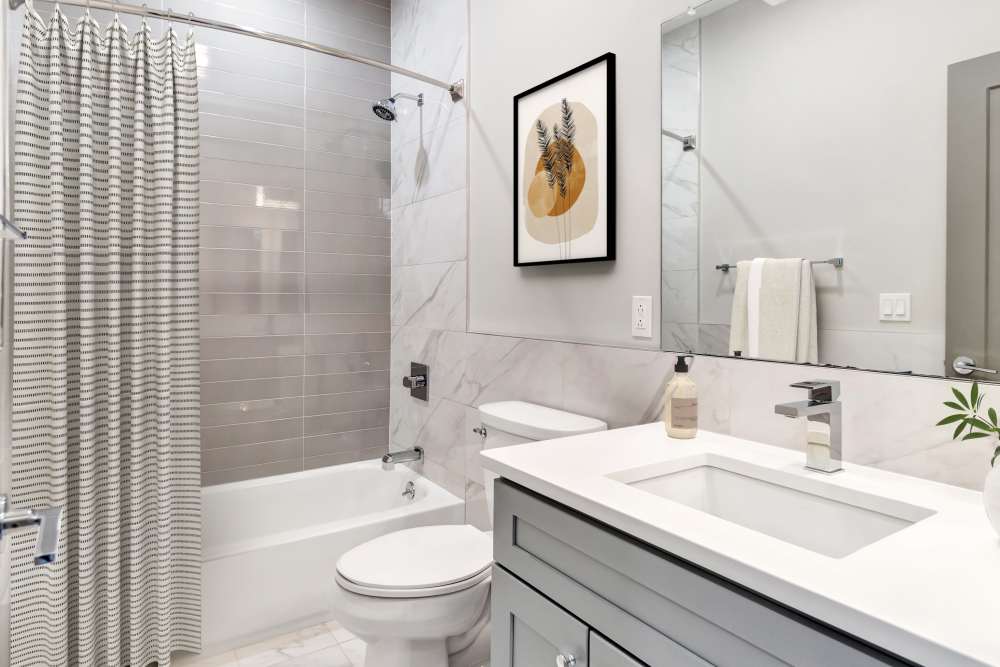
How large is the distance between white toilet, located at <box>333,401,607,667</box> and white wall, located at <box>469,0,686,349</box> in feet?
1.09

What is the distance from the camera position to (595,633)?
2.85 feet

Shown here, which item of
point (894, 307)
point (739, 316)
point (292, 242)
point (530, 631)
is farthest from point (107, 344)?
point (894, 307)

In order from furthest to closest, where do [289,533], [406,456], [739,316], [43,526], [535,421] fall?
1. [406,456]
2. [289,533]
3. [535,421]
4. [739,316]
5. [43,526]

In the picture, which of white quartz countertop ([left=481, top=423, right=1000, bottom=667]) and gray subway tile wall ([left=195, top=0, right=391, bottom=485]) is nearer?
white quartz countertop ([left=481, top=423, right=1000, bottom=667])

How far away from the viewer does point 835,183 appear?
3.63 ft

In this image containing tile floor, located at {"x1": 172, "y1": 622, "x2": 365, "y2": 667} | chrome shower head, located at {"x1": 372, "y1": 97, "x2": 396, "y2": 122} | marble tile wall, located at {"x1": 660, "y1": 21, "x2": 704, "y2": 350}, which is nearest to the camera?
marble tile wall, located at {"x1": 660, "y1": 21, "x2": 704, "y2": 350}

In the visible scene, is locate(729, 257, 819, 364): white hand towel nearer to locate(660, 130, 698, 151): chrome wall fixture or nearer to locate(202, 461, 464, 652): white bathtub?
locate(660, 130, 698, 151): chrome wall fixture

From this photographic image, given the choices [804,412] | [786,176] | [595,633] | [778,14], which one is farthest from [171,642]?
[778,14]

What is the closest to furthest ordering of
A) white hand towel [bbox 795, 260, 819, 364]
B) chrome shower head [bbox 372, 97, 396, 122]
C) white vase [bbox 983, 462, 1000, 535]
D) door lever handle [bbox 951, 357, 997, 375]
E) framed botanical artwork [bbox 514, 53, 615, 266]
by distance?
white vase [bbox 983, 462, 1000, 535]
door lever handle [bbox 951, 357, 997, 375]
white hand towel [bbox 795, 260, 819, 364]
framed botanical artwork [bbox 514, 53, 615, 266]
chrome shower head [bbox 372, 97, 396, 122]

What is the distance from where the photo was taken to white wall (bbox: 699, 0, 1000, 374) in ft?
3.21

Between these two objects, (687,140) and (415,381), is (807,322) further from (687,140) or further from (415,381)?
(415,381)

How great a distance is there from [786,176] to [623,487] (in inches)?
29.7

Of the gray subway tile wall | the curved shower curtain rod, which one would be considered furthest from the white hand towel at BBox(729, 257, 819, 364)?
the gray subway tile wall

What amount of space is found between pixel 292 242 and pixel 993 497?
256 cm
